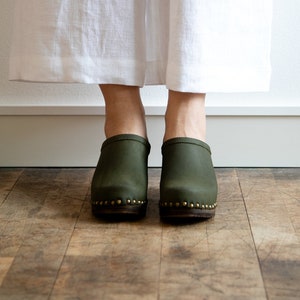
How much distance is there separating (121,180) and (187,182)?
91mm

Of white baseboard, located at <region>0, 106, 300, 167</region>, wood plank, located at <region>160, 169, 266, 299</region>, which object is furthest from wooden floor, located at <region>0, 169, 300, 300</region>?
white baseboard, located at <region>0, 106, 300, 167</region>

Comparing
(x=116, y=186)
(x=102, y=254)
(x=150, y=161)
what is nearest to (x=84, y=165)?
(x=150, y=161)

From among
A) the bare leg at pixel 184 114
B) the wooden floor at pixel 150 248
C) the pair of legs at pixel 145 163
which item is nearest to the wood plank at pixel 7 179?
the wooden floor at pixel 150 248

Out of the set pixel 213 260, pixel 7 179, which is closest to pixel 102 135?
pixel 7 179

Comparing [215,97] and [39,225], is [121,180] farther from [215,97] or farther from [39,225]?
[215,97]

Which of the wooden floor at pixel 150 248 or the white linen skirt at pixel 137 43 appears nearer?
the wooden floor at pixel 150 248

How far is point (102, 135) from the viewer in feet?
3.57

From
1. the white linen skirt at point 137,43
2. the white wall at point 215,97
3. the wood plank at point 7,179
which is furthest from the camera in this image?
the white wall at point 215,97

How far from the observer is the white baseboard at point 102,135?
1.08 metres

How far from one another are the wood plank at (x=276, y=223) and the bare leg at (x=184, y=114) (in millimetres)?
144

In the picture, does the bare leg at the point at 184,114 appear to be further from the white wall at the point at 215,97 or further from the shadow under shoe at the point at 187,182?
the white wall at the point at 215,97

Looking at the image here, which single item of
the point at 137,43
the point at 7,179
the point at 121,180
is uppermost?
the point at 137,43

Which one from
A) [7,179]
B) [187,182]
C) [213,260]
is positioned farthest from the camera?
[7,179]

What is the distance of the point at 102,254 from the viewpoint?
729 millimetres
